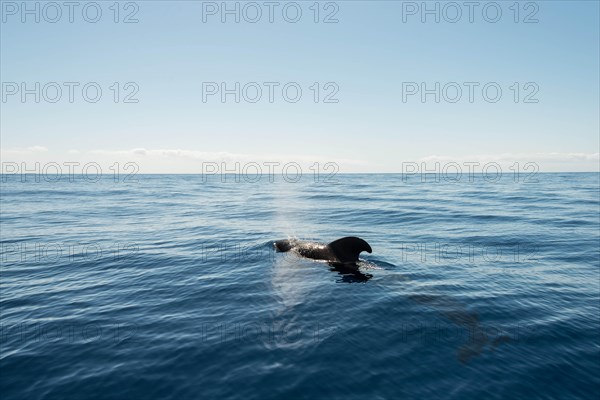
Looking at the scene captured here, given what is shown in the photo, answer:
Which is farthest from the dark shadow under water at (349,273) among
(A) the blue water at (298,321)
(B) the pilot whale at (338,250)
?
(B) the pilot whale at (338,250)

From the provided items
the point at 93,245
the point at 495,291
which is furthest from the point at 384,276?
the point at 93,245

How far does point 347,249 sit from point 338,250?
0.41m

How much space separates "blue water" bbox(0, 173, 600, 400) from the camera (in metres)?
6.84

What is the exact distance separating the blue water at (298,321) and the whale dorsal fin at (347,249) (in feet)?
2.89

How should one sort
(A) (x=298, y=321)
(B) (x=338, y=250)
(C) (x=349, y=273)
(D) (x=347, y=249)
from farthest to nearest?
(B) (x=338, y=250) < (D) (x=347, y=249) < (C) (x=349, y=273) < (A) (x=298, y=321)

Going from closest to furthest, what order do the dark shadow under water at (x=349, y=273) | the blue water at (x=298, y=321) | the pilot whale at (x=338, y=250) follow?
the blue water at (x=298, y=321) < the dark shadow under water at (x=349, y=273) < the pilot whale at (x=338, y=250)

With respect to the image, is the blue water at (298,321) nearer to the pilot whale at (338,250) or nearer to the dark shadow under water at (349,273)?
the dark shadow under water at (349,273)

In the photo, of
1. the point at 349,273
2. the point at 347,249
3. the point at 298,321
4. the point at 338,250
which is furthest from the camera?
the point at 338,250

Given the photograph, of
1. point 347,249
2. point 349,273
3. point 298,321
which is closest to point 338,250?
point 347,249

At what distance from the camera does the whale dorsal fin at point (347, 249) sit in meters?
14.2

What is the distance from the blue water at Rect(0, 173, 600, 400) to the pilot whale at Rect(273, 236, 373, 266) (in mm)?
826

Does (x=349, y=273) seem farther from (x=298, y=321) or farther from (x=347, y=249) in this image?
(x=298, y=321)

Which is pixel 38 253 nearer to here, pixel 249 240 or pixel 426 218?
pixel 249 240

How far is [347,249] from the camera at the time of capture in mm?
14516
